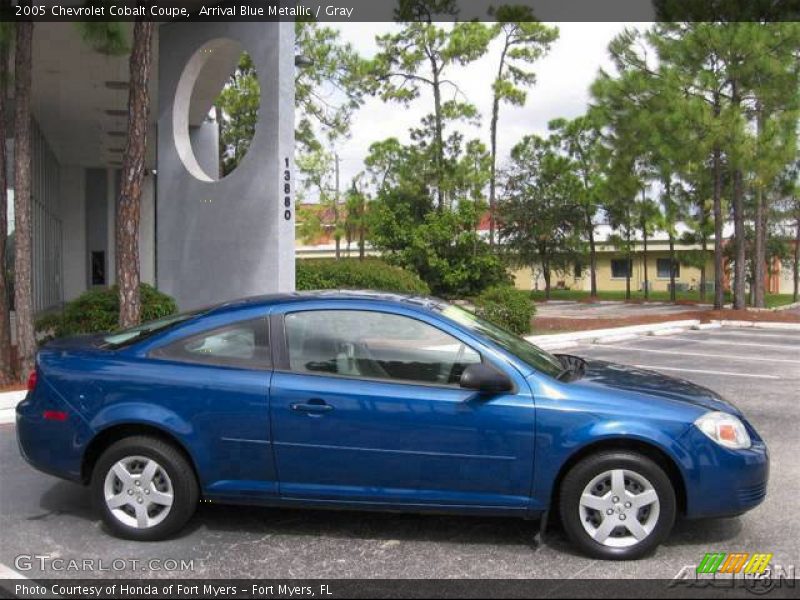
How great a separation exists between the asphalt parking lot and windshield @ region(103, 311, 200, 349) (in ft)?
3.79

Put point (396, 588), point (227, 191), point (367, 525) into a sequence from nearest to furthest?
1. point (396, 588)
2. point (367, 525)
3. point (227, 191)

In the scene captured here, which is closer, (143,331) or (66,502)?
(143,331)

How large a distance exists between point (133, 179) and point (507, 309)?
892cm

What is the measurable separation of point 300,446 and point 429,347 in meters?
0.95

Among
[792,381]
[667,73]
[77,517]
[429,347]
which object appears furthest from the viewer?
[667,73]

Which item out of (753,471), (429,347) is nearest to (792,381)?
(753,471)

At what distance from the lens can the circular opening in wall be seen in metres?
15.3

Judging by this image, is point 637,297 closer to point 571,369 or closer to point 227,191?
point 227,191

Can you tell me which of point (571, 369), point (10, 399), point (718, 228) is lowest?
point (10, 399)

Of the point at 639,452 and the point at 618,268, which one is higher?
the point at 618,268

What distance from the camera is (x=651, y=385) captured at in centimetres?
492

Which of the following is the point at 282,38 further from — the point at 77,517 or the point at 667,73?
the point at 667,73

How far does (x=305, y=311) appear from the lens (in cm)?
486

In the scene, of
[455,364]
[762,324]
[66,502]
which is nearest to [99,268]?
[762,324]
